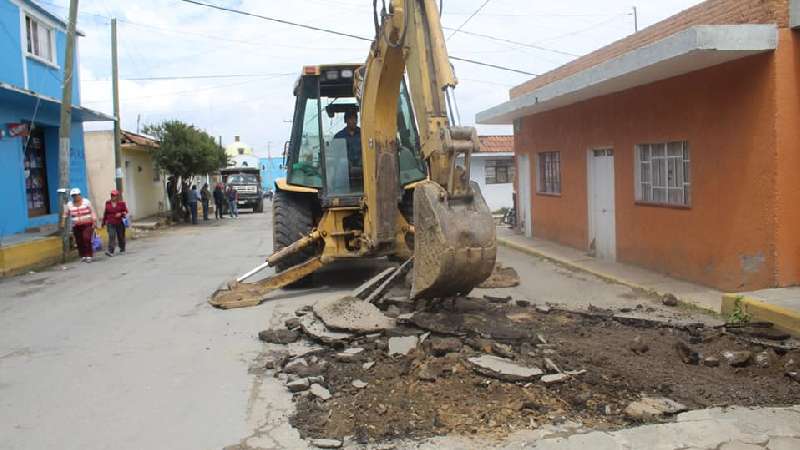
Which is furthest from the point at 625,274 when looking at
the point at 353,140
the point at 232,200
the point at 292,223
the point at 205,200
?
the point at 232,200

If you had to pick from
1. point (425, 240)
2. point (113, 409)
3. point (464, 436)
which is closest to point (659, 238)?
point (425, 240)

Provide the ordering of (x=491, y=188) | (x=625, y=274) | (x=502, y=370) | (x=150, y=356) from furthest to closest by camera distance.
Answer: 1. (x=491, y=188)
2. (x=625, y=274)
3. (x=150, y=356)
4. (x=502, y=370)

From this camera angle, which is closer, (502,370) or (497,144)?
(502,370)

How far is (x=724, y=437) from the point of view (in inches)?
165

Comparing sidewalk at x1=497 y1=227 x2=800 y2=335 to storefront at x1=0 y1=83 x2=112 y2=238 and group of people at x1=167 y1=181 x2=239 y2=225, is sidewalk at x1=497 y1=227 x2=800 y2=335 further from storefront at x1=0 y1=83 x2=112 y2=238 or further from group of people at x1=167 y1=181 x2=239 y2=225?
group of people at x1=167 y1=181 x2=239 y2=225

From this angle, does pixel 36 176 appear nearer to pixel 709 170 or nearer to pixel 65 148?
pixel 65 148

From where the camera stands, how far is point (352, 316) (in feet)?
22.6

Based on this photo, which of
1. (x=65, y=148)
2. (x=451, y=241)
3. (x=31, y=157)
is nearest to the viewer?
(x=451, y=241)

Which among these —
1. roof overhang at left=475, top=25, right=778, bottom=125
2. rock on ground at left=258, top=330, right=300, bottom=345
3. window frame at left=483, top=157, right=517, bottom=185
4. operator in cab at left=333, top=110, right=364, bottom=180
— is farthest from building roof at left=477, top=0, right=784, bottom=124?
window frame at left=483, top=157, right=517, bottom=185

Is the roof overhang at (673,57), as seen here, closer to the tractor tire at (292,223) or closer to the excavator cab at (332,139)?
the excavator cab at (332,139)

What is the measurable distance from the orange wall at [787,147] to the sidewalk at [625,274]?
92 centimetres

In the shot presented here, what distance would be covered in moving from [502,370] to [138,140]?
2648 cm

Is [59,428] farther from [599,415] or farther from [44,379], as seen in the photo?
[599,415]

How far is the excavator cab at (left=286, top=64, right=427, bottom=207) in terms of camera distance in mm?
9555
